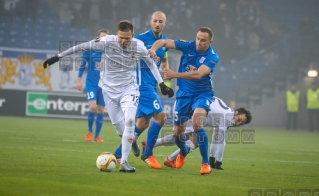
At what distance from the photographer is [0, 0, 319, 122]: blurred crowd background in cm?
2567

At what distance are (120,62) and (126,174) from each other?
68.1 inches

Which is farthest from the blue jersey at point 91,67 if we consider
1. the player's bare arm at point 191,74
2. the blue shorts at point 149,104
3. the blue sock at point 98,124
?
the player's bare arm at point 191,74

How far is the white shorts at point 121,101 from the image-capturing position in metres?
9.00

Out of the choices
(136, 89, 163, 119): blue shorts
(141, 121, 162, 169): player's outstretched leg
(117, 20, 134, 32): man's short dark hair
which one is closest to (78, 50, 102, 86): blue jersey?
(136, 89, 163, 119): blue shorts

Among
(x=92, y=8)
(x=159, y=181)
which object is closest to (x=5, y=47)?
(x=92, y=8)

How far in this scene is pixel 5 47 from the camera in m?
23.5

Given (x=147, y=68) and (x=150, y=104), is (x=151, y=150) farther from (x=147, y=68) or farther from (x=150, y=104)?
(x=147, y=68)

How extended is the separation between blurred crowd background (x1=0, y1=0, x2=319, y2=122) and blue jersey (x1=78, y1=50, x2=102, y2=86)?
10206mm

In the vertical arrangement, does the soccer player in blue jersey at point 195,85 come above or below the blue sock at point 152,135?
above

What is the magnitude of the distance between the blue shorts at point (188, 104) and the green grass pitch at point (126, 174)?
2.61 feet

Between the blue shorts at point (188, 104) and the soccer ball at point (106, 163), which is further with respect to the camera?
the blue shorts at point (188, 104)

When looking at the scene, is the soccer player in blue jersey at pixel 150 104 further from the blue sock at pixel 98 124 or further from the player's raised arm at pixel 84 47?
the blue sock at pixel 98 124

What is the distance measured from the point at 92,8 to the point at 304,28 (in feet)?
31.1

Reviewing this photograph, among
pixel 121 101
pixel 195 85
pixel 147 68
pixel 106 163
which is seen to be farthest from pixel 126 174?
pixel 147 68
